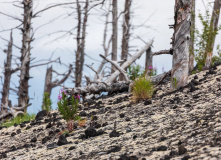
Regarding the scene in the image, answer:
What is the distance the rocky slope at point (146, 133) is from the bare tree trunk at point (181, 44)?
259mm

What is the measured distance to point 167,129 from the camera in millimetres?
3873

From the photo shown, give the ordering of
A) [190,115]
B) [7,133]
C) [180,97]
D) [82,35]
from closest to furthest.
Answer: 1. [190,115]
2. [180,97]
3. [7,133]
4. [82,35]

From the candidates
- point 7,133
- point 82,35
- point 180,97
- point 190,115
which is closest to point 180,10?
point 180,97

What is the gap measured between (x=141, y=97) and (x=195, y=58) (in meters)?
5.38

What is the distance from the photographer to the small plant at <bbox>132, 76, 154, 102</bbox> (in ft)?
19.5

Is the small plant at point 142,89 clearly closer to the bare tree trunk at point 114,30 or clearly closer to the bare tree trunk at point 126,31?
the bare tree trunk at point 114,30

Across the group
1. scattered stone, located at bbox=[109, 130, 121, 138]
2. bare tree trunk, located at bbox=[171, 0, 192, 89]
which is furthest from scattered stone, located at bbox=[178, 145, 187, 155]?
bare tree trunk, located at bbox=[171, 0, 192, 89]

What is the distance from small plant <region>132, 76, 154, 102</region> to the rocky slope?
182mm

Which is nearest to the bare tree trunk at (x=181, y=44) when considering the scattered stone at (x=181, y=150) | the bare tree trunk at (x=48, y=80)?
the scattered stone at (x=181, y=150)

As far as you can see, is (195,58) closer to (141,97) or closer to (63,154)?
(141,97)

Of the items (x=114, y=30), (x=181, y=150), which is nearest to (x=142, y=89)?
(x=181, y=150)

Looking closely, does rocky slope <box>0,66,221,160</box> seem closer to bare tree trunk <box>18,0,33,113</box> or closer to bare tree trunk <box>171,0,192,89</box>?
bare tree trunk <box>171,0,192,89</box>

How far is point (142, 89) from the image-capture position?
19.6 ft

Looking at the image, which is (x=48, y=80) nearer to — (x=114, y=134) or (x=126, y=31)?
(x=126, y=31)
